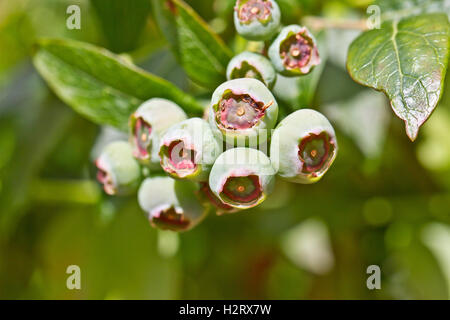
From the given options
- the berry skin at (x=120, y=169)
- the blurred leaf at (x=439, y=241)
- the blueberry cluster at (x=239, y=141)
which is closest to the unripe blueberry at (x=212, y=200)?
the blueberry cluster at (x=239, y=141)

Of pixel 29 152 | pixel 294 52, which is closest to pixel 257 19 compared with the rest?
pixel 294 52

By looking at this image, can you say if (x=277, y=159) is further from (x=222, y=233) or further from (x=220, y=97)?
(x=222, y=233)

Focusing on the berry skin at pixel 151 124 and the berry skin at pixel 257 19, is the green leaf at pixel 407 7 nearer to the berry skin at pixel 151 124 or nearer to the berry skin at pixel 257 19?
the berry skin at pixel 257 19

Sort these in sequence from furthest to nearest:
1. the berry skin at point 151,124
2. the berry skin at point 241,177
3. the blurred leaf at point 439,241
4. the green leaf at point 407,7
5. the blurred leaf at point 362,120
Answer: the blurred leaf at point 439,241 < the blurred leaf at point 362,120 < the green leaf at point 407,7 < the berry skin at point 151,124 < the berry skin at point 241,177

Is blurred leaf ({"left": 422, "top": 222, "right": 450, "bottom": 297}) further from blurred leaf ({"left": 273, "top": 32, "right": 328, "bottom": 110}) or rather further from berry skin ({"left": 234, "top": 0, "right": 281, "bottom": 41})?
berry skin ({"left": 234, "top": 0, "right": 281, "bottom": 41})

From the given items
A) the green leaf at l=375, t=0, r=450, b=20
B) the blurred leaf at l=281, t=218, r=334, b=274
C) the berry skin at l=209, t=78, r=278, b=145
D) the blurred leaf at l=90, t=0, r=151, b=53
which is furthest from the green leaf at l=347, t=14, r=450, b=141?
the blurred leaf at l=281, t=218, r=334, b=274

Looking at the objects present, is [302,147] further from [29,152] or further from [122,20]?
[29,152]
